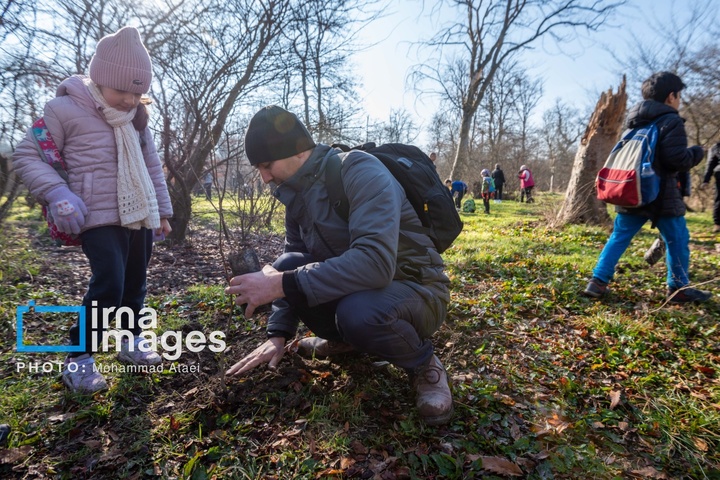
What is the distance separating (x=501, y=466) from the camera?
1.49m

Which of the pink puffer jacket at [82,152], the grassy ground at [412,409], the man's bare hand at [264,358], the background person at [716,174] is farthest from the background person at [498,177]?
the pink puffer jacket at [82,152]

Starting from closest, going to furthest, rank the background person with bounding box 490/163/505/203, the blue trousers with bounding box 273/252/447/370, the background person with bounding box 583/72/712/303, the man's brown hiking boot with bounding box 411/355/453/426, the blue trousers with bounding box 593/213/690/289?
the blue trousers with bounding box 273/252/447/370
the man's brown hiking boot with bounding box 411/355/453/426
the background person with bounding box 583/72/712/303
the blue trousers with bounding box 593/213/690/289
the background person with bounding box 490/163/505/203

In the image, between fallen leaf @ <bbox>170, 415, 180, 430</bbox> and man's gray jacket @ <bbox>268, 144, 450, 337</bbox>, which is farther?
fallen leaf @ <bbox>170, 415, 180, 430</bbox>

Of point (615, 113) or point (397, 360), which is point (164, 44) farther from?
point (615, 113)

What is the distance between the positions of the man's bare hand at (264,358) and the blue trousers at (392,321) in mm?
371

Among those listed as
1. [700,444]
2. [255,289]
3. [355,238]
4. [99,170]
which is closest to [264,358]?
[255,289]

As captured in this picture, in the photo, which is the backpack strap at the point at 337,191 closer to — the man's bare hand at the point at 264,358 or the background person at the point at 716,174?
the man's bare hand at the point at 264,358

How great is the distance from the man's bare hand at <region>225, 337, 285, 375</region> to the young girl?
757 millimetres

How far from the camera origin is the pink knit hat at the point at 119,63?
185 cm

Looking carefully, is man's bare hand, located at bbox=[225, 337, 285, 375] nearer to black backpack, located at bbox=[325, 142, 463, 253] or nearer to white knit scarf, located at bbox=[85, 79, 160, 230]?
black backpack, located at bbox=[325, 142, 463, 253]

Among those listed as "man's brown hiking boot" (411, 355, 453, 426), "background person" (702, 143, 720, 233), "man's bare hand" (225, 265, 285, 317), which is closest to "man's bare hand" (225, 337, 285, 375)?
"man's bare hand" (225, 265, 285, 317)

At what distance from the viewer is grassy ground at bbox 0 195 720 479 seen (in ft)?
4.98

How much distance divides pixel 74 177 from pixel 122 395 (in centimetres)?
118

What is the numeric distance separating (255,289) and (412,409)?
0.99 metres
